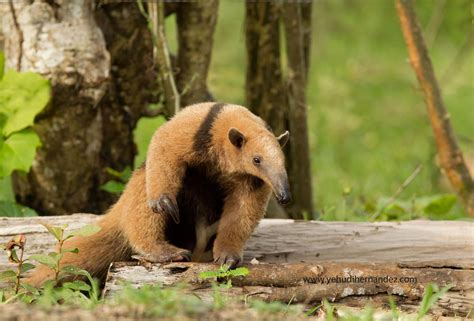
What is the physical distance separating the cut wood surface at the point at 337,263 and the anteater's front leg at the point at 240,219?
0.73ft

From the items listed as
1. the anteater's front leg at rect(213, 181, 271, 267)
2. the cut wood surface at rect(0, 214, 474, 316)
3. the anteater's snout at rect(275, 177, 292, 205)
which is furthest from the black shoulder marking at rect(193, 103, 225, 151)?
the cut wood surface at rect(0, 214, 474, 316)

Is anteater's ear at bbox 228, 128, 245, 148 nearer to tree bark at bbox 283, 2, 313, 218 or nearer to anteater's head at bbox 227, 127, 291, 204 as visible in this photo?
anteater's head at bbox 227, 127, 291, 204

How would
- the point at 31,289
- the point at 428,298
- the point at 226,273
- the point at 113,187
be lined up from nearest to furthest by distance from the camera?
the point at 428,298
the point at 226,273
the point at 31,289
the point at 113,187

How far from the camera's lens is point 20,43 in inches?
262

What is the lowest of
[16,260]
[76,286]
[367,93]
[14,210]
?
[367,93]

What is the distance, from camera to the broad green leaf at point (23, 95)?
6441mm

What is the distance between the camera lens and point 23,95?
6.45 m

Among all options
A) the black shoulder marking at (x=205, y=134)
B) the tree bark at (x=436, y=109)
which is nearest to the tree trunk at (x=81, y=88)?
the black shoulder marking at (x=205, y=134)

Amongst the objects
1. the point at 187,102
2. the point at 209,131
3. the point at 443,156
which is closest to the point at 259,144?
the point at 209,131

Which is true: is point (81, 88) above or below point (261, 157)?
above

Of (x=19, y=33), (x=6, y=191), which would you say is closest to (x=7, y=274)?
(x=19, y=33)

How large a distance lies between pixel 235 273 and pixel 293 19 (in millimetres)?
3109

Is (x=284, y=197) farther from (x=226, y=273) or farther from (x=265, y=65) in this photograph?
(x=265, y=65)

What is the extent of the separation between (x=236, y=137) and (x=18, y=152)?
2022 millimetres
